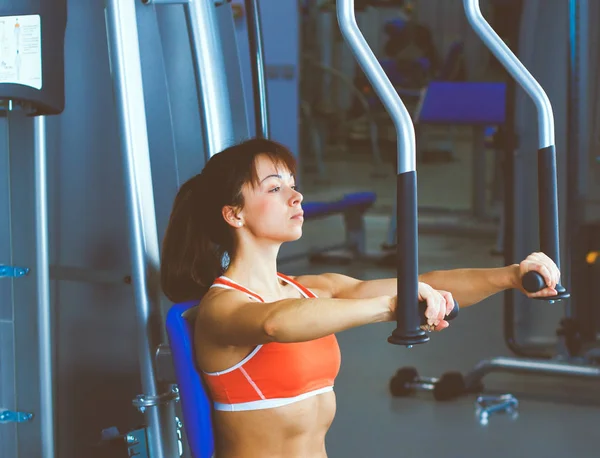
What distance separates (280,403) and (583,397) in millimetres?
2085

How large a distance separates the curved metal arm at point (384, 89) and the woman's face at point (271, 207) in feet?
1.12

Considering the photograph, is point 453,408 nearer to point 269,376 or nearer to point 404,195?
point 269,376

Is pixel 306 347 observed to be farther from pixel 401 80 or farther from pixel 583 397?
pixel 401 80

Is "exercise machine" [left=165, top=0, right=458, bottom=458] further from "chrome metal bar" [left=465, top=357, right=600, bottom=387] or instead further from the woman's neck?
"chrome metal bar" [left=465, top=357, right=600, bottom=387]

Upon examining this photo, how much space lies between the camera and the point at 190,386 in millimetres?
1535

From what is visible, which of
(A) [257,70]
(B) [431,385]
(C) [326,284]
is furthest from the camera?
(B) [431,385]

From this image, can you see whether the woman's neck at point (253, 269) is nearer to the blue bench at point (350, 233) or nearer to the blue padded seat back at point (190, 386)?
the blue padded seat back at point (190, 386)

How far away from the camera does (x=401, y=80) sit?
10.5 metres

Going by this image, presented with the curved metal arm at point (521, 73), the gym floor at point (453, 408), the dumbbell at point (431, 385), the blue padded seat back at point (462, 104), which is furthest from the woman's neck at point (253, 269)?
the blue padded seat back at point (462, 104)

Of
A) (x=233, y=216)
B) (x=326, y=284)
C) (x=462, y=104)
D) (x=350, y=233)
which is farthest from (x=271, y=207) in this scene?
(x=350, y=233)

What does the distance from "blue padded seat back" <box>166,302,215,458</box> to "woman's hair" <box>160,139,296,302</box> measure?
9 centimetres

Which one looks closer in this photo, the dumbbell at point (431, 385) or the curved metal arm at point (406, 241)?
the curved metal arm at point (406, 241)

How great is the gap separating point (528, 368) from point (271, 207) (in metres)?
1.97

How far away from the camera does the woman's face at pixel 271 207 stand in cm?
151
